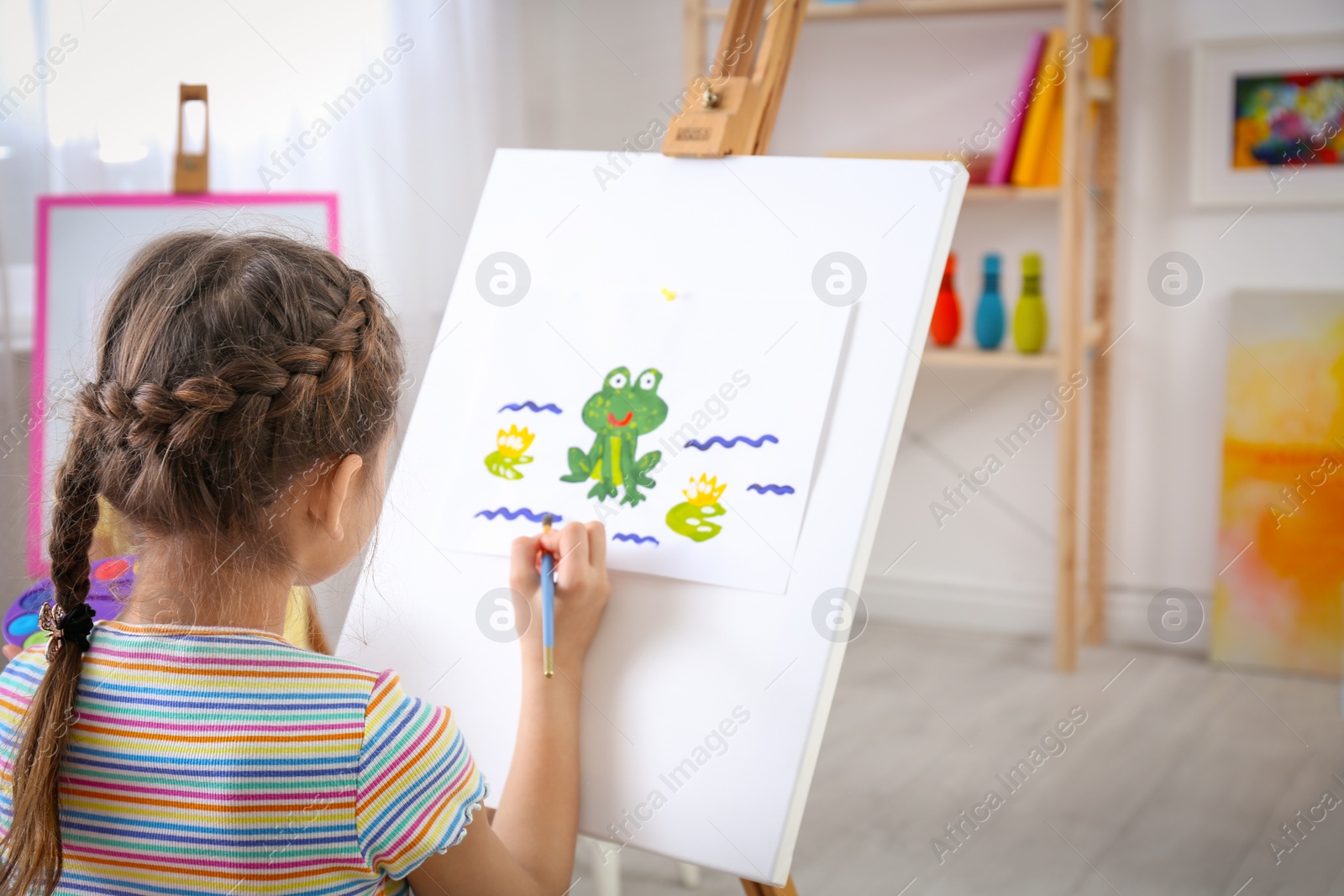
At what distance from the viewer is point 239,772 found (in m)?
0.69

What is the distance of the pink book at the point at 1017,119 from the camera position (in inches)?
89.3

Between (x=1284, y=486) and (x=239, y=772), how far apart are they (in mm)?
2219

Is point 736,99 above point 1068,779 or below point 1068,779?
above

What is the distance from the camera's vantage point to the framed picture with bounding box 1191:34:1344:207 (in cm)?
224

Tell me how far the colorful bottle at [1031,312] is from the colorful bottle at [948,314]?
127 mm

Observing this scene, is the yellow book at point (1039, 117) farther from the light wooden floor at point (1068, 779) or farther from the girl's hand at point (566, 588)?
the girl's hand at point (566, 588)

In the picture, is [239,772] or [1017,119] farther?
[1017,119]

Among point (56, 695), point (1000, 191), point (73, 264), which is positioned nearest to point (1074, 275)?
point (1000, 191)

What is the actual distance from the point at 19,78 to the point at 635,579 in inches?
51.2

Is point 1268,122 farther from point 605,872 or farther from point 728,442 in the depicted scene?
point 605,872

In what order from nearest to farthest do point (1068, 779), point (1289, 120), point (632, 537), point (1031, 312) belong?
1. point (632, 537)
2. point (1068, 779)
3. point (1289, 120)
4. point (1031, 312)

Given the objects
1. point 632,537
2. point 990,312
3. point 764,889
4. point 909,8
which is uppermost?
point 909,8

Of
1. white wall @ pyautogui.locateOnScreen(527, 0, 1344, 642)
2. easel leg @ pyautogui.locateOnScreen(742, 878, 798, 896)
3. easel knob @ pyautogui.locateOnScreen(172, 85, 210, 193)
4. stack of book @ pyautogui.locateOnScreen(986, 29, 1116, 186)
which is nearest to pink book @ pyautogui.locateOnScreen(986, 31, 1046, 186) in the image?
stack of book @ pyautogui.locateOnScreen(986, 29, 1116, 186)

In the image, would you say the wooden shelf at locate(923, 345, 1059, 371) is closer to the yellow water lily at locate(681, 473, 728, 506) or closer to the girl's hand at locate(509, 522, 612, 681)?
the yellow water lily at locate(681, 473, 728, 506)
